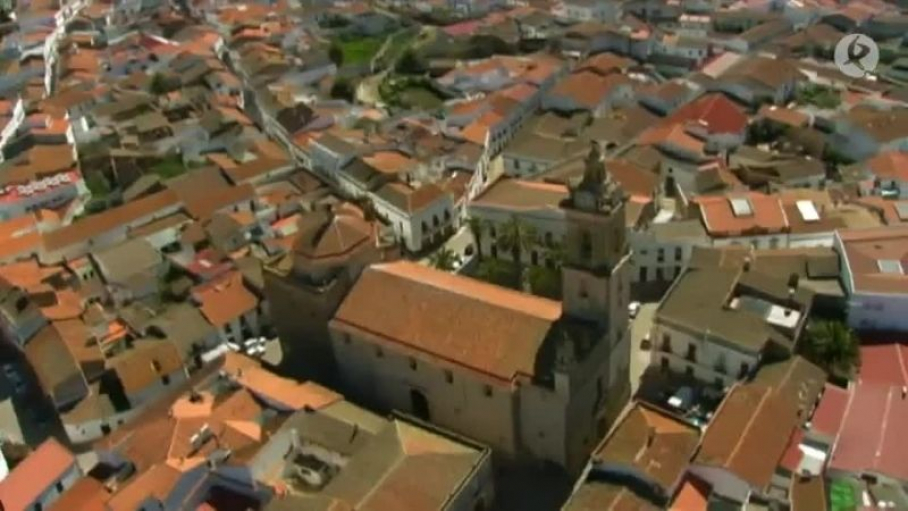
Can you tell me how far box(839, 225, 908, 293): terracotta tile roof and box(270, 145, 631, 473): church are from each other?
13.3 metres

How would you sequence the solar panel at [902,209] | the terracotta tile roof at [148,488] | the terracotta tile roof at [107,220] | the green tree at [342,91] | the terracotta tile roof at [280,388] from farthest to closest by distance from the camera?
the green tree at [342,91]
the terracotta tile roof at [107,220]
the solar panel at [902,209]
the terracotta tile roof at [280,388]
the terracotta tile roof at [148,488]

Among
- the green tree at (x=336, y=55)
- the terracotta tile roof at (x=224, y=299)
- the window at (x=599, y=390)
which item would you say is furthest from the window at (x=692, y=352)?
the green tree at (x=336, y=55)

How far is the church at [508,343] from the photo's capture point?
35.7 metres

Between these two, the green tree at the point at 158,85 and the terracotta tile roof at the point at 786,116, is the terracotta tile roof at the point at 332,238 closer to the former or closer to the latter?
the terracotta tile roof at the point at 786,116

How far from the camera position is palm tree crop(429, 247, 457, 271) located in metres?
52.3

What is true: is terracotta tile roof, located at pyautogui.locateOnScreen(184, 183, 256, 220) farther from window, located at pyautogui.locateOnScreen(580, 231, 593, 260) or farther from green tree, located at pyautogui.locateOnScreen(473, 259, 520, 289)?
window, located at pyautogui.locateOnScreen(580, 231, 593, 260)

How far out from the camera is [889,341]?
143 ft

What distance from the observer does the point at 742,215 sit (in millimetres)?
51188

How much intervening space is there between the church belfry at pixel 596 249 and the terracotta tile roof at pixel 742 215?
50.1ft

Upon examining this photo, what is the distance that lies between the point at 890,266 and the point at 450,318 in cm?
2308

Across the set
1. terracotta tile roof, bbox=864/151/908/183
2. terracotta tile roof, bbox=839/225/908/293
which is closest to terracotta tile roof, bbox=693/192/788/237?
terracotta tile roof, bbox=839/225/908/293

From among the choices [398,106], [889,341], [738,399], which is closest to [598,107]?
[398,106]

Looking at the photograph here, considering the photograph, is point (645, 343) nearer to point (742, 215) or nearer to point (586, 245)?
point (742, 215)

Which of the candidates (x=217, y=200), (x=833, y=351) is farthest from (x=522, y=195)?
(x=217, y=200)
